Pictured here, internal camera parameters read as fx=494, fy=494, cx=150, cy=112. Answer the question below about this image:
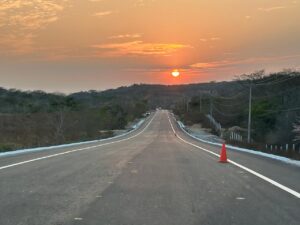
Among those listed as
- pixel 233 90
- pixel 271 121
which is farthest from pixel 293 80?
pixel 233 90

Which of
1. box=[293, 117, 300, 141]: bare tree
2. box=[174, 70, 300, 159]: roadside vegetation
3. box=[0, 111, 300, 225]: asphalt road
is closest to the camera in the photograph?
box=[0, 111, 300, 225]: asphalt road

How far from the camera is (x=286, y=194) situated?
9555 mm

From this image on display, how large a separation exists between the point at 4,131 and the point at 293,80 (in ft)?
187

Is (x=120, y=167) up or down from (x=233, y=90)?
down

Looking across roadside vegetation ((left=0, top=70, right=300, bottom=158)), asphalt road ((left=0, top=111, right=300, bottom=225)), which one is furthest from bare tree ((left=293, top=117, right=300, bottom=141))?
asphalt road ((left=0, top=111, right=300, bottom=225))

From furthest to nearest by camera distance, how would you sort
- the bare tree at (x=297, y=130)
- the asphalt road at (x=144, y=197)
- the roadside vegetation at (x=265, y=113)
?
the roadside vegetation at (x=265, y=113), the bare tree at (x=297, y=130), the asphalt road at (x=144, y=197)

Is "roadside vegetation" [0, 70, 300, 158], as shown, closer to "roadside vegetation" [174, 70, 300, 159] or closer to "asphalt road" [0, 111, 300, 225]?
"roadside vegetation" [174, 70, 300, 159]

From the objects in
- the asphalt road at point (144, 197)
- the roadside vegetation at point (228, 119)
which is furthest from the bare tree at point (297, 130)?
the asphalt road at point (144, 197)

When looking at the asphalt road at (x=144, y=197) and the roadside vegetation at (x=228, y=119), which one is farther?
the roadside vegetation at (x=228, y=119)

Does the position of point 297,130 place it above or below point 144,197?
below

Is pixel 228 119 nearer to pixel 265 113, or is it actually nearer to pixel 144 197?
pixel 265 113

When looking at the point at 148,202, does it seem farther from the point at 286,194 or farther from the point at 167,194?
the point at 286,194

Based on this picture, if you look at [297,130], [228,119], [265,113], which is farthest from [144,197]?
[228,119]

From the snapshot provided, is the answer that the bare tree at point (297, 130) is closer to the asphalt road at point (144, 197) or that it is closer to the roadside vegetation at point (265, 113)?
the roadside vegetation at point (265, 113)
